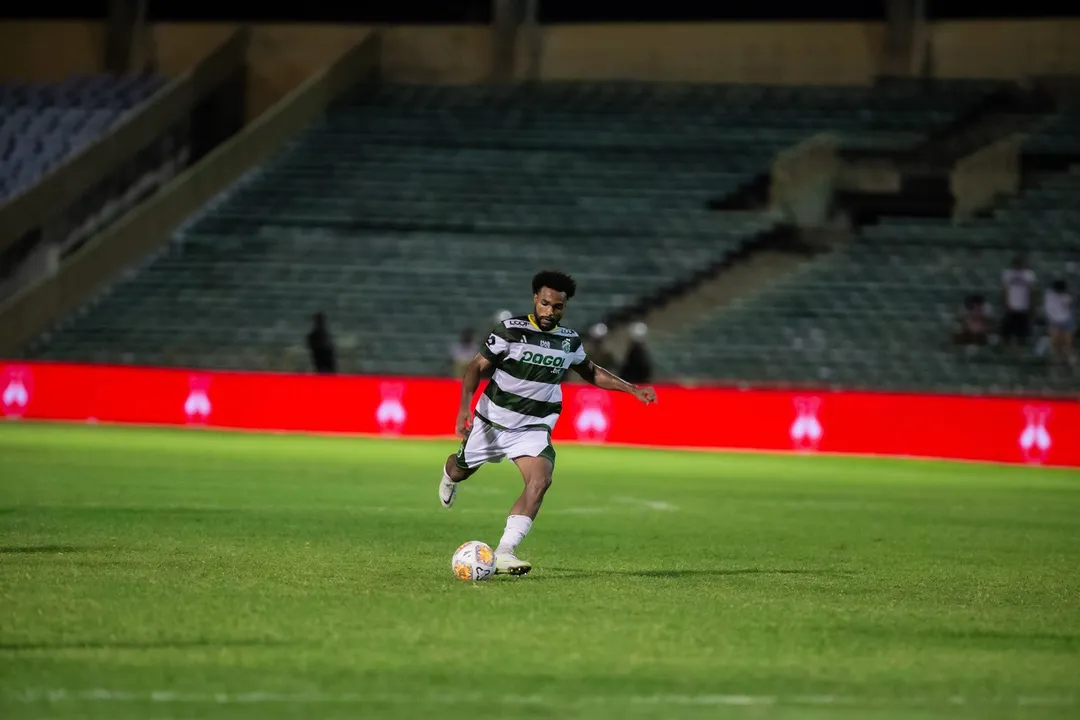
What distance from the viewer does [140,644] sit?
9109 millimetres

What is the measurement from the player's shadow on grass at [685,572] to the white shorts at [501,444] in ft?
2.63

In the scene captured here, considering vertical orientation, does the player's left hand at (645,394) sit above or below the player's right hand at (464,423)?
above

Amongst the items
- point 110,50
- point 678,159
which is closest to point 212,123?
point 110,50

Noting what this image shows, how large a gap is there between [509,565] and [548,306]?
5.23ft

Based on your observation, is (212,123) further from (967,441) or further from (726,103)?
(967,441)

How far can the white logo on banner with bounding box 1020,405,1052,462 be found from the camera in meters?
28.4

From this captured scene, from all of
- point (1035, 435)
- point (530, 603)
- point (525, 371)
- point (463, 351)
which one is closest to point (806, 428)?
point (1035, 435)

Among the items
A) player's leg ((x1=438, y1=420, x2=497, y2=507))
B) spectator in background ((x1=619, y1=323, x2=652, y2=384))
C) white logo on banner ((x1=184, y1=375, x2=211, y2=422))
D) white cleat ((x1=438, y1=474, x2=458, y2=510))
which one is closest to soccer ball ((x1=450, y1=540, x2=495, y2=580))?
player's leg ((x1=438, y1=420, x2=497, y2=507))

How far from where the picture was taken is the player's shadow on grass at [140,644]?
895cm

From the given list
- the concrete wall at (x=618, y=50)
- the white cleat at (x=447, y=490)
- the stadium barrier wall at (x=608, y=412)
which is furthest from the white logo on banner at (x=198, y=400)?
the white cleat at (x=447, y=490)

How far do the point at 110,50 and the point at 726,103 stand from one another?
1521 centimetres

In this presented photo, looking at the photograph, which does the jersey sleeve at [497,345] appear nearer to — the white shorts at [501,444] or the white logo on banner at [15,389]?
the white shorts at [501,444]

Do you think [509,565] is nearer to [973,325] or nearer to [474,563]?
[474,563]

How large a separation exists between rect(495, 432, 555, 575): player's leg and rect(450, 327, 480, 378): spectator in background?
2240cm
